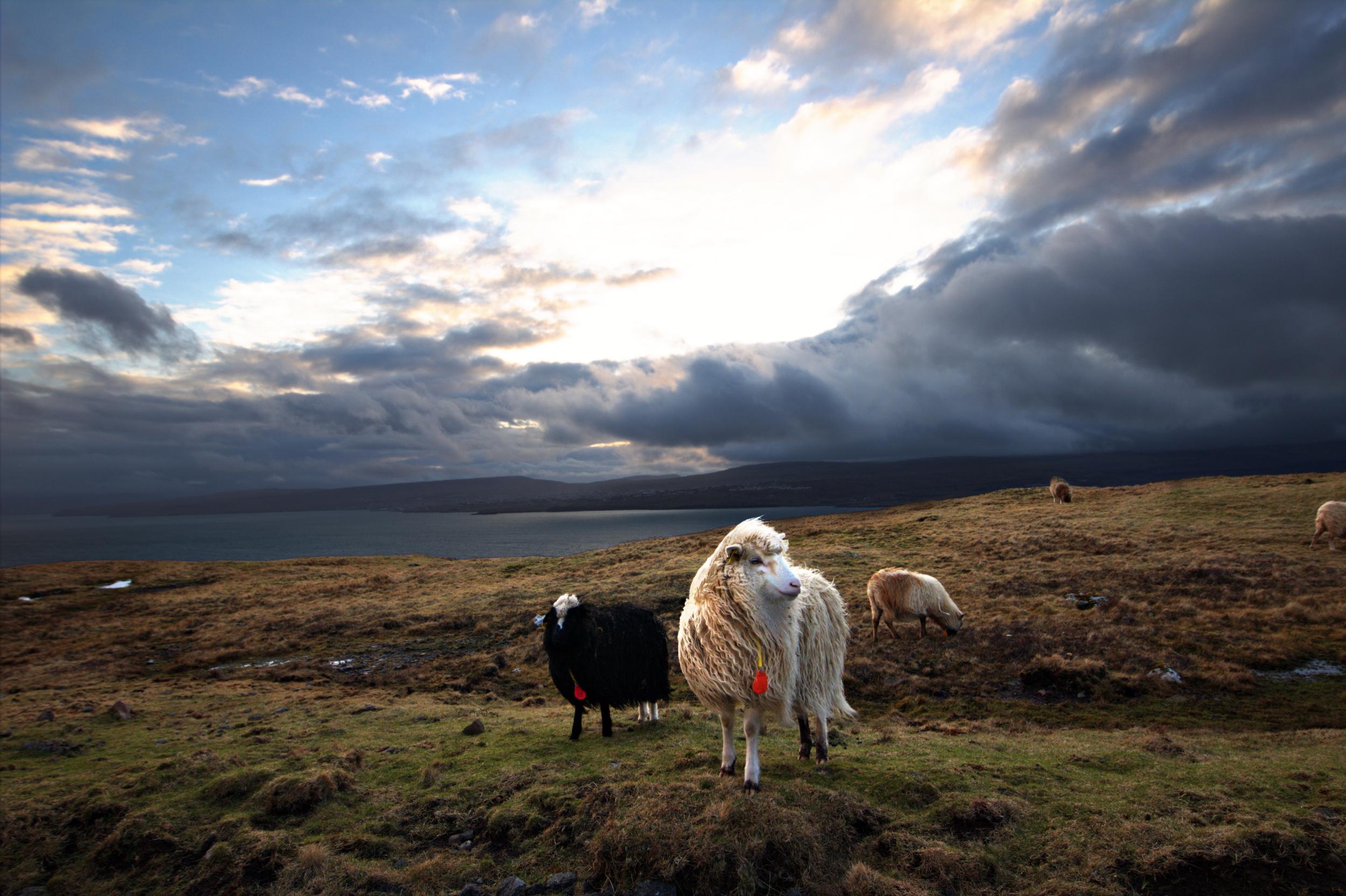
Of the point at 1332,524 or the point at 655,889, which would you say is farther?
the point at 1332,524

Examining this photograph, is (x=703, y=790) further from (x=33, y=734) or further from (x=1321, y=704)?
(x=33, y=734)

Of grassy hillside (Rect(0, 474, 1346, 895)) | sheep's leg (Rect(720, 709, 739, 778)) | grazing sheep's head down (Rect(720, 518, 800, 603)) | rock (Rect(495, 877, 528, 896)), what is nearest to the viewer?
rock (Rect(495, 877, 528, 896))

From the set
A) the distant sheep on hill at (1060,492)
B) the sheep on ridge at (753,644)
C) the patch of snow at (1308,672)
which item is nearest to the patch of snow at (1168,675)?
the patch of snow at (1308,672)

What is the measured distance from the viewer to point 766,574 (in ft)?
19.2

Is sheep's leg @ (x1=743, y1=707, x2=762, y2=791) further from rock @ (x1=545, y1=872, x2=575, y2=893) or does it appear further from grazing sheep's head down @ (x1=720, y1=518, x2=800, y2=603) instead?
rock @ (x1=545, y1=872, x2=575, y2=893)

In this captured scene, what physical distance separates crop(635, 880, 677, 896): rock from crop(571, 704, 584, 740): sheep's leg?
418 centimetres

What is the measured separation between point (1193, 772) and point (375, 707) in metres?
12.9

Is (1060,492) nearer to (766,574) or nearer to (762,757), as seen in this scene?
(762,757)

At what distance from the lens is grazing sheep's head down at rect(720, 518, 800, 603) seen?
5793mm

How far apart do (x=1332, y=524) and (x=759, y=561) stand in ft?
79.7

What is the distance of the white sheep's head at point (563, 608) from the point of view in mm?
8391

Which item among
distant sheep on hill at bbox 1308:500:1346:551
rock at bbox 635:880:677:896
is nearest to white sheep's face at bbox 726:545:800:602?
rock at bbox 635:880:677:896

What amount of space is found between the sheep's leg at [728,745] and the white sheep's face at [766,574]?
1.40m

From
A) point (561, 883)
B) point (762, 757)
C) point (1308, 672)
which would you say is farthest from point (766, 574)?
point (1308, 672)
